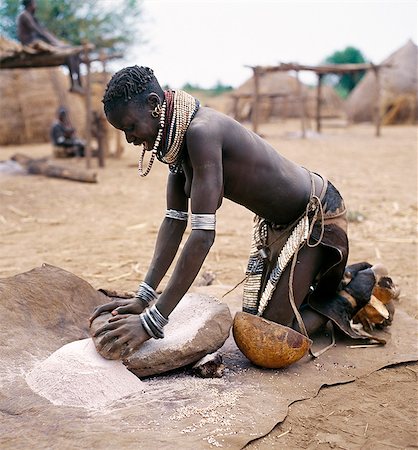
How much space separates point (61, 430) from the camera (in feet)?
6.40

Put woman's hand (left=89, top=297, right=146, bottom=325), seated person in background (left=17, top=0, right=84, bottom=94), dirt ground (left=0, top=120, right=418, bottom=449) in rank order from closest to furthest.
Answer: dirt ground (left=0, top=120, right=418, bottom=449) → woman's hand (left=89, top=297, right=146, bottom=325) → seated person in background (left=17, top=0, right=84, bottom=94)

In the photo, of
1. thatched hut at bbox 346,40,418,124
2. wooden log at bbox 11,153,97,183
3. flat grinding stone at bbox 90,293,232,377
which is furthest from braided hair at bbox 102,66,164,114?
thatched hut at bbox 346,40,418,124

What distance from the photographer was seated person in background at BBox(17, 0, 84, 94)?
9.59 metres

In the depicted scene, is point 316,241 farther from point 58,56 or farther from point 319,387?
point 58,56

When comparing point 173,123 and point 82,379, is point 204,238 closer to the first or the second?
point 173,123

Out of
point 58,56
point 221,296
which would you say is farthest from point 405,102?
point 221,296

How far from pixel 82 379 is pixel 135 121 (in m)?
1.02

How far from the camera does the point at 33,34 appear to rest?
9805 mm

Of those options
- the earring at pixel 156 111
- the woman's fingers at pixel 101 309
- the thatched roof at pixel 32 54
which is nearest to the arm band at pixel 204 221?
the earring at pixel 156 111

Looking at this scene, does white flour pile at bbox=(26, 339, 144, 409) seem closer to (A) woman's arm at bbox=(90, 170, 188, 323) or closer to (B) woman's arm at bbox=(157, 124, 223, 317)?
(B) woman's arm at bbox=(157, 124, 223, 317)

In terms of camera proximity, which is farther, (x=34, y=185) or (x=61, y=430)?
(x=34, y=185)

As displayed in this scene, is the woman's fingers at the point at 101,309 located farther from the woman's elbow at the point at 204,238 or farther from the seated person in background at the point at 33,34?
the seated person in background at the point at 33,34

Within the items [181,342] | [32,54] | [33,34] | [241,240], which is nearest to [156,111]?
[181,342]

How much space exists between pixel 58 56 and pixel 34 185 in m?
2.23
